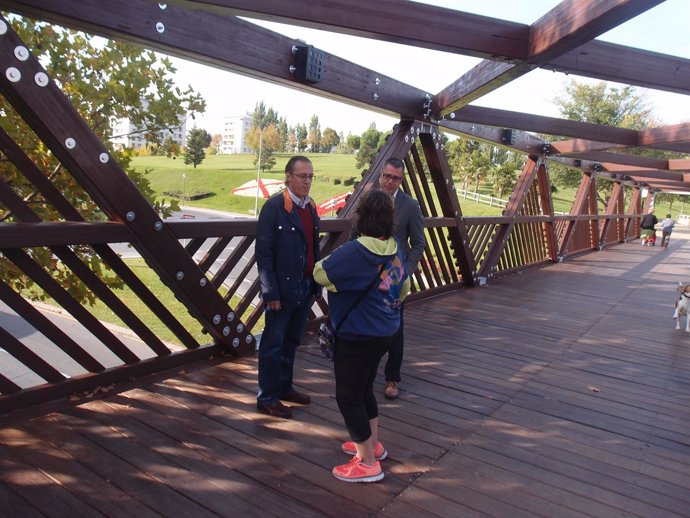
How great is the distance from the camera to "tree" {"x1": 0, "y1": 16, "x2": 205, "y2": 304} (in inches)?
158

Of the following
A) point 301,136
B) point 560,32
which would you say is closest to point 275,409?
point 560,32

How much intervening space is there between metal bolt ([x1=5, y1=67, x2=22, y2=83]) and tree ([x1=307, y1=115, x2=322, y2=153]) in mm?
86759

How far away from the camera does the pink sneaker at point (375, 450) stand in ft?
7.93

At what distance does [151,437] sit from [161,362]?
835 mm

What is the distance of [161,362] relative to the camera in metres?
3.24

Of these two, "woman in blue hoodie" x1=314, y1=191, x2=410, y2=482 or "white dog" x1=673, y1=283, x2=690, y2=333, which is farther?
"white dog" x1=673, y1=283, x2=690, y2=333

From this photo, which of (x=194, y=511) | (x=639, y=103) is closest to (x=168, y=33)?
(x=194, y=511)

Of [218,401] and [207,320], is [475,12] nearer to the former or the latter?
[207,320]

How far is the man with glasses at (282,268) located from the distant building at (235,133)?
12013 cm

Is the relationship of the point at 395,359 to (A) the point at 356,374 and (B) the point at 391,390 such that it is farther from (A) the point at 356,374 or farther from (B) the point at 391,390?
(A) the point at 356,374

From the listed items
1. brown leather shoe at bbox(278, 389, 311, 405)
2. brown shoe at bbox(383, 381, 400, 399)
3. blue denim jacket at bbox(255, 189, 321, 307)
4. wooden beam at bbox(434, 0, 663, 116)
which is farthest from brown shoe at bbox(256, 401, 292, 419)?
wooden beam at bbox(434, 0, 663, 116)

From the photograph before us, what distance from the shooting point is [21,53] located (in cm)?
221

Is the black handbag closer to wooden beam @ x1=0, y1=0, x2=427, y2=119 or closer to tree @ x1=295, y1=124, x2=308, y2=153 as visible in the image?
wooden beam @ x1=0, y1=0, x2=427, y2=119

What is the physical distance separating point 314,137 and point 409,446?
291ft
